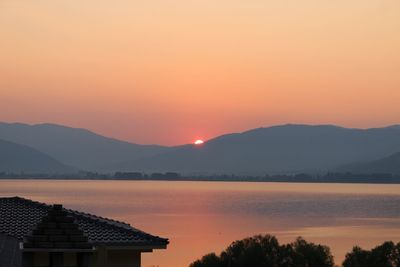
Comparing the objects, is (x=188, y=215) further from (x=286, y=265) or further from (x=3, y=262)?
(x=3, y=262)

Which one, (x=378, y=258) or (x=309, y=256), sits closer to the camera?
(x=378, y=258)

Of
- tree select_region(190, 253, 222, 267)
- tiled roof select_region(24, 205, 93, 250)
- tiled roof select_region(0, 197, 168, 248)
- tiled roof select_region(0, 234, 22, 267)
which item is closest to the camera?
tiled roof select_region(24, 205, 93, 250)

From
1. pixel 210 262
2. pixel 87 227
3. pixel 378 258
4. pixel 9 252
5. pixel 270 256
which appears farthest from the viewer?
pixel 270 256

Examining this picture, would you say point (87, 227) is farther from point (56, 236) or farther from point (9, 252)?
point (56, 236)

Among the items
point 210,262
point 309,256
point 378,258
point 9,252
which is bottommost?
point 210,262

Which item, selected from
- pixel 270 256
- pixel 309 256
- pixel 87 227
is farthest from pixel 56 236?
pixel 309 256

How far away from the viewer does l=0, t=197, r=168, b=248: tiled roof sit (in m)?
15.7

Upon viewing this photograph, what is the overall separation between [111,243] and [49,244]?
386cm

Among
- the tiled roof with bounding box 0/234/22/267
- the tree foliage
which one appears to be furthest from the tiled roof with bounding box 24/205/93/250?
the tree foliage

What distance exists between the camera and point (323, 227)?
456 ft

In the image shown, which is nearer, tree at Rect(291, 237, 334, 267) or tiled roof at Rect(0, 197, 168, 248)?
tiled roof at Rect(0, 197, 168, 248)

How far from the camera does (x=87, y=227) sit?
16.9 m

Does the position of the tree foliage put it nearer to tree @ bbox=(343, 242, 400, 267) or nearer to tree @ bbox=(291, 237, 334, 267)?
tree @ bbox=(291, 237, 334, 267)

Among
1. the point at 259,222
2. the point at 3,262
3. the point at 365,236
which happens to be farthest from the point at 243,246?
the point at 259,222
